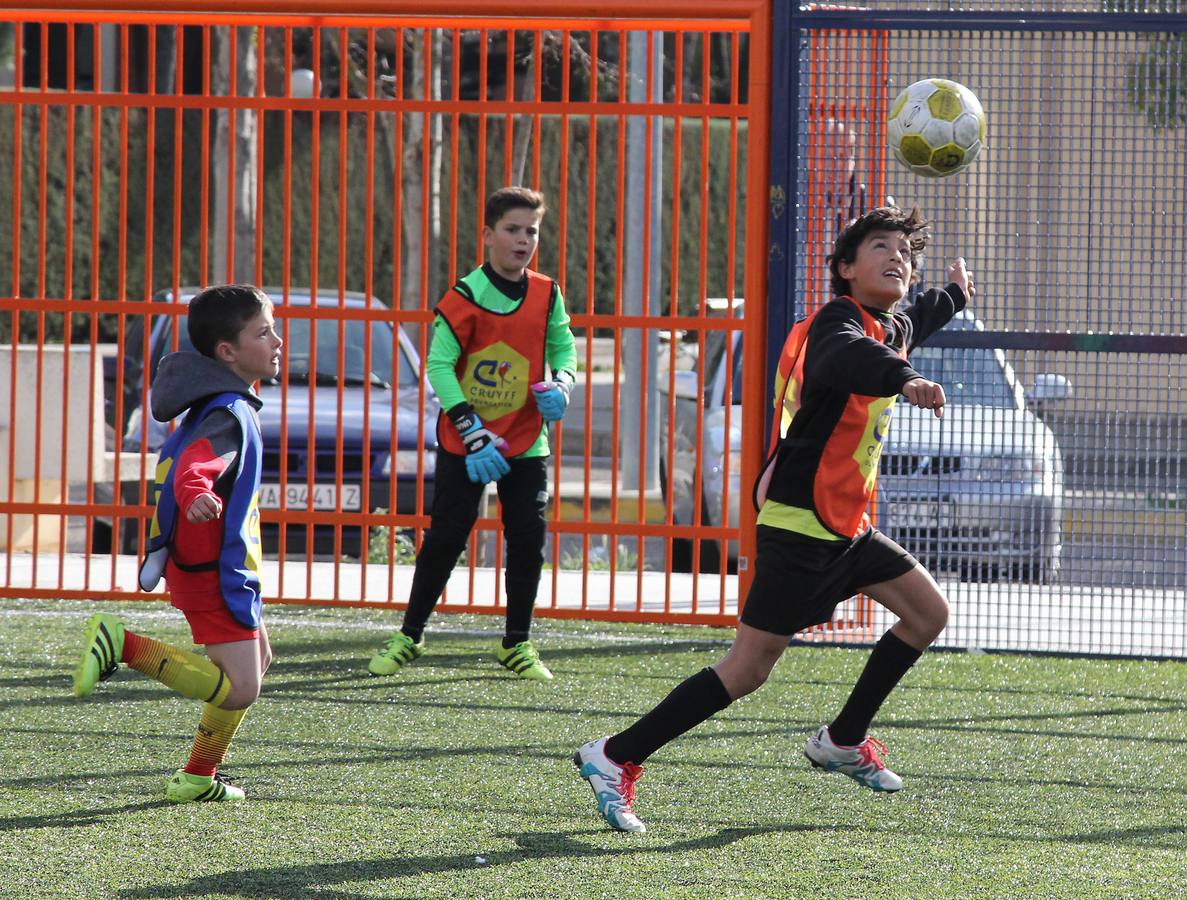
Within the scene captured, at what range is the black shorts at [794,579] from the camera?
432 centimetres

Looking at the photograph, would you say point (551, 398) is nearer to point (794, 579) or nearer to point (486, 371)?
point (486, 371)

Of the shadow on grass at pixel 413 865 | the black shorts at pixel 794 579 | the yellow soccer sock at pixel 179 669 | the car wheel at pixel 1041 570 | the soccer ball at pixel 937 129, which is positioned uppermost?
the soccer ball at pixel 937 129

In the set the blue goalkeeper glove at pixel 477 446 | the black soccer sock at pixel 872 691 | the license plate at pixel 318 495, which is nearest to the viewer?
the black soccer sock at pixel 872 691

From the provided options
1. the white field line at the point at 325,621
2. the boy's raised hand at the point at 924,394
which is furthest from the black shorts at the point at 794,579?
the white field line at the point at 325,621

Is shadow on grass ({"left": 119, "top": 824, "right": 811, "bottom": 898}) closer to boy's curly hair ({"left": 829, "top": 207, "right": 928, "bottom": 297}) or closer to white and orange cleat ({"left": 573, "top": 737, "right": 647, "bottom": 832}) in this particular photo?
white and orange cleat ({"left": 573, "top": 737, "right": 647, "bottom": 832})

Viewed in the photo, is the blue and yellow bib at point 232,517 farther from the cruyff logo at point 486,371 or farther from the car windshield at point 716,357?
the car windshield at point 716,357

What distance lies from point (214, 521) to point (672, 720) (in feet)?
4.07

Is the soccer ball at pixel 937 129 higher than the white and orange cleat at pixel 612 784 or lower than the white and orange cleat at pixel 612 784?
higher

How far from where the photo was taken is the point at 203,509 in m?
3.96

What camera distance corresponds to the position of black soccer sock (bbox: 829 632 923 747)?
183 inches

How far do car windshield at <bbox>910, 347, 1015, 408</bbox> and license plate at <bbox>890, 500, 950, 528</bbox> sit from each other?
0.41 meters

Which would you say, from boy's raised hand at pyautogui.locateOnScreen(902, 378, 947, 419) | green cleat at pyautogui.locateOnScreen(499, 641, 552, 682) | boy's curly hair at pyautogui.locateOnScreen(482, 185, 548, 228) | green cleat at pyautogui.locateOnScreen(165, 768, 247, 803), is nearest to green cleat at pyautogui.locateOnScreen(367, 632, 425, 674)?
green cleat at pyautogui.locateOnScreen(499, 641, 552, 682)

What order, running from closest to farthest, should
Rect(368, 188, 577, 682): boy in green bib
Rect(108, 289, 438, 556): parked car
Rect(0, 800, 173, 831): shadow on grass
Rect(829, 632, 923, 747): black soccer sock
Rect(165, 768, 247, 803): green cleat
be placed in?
Rect(0, 800, 173, 831): shadow on grass < Rect(165, 768, 247, 803): green cleat < Rect(829, 632, 923, 747): black soccer sock < Rect(368, 188, 577, 682): boy in green bib < Rect(108, 289, 438, 556): parked car

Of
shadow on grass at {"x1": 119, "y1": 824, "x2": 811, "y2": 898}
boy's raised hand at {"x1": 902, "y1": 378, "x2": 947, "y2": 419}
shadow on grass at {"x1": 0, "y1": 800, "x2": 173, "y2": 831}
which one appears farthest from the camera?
shadow on grass at {"x1": 0, "y1": 800, "x2": 173, "y2": 831}
